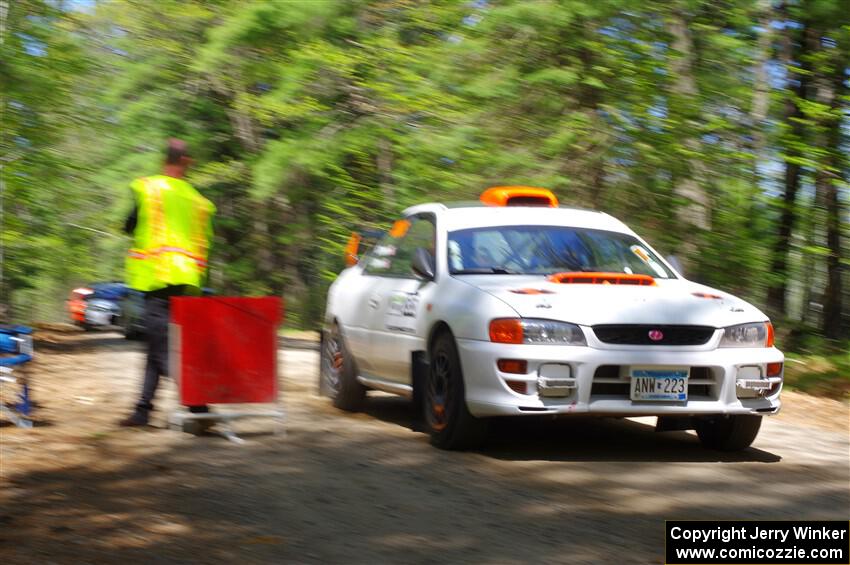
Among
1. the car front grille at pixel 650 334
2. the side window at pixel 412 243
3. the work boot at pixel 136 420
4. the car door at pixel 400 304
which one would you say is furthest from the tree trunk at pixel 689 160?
the work boot at pixel 136 420

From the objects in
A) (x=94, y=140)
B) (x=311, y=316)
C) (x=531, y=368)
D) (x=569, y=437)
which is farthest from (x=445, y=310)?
(x=311, y=316)

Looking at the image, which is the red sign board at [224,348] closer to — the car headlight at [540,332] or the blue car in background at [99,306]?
the car headlight at [540,332]

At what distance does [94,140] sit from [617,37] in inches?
430

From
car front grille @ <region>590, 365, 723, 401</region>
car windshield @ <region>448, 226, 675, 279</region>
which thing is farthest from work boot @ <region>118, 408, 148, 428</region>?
car front grille @ <region>590, 365, 723, 401</region>

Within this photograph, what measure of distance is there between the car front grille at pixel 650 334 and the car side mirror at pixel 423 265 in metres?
1.56

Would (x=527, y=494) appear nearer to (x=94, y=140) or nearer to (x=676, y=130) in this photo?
(x=676, y=130)

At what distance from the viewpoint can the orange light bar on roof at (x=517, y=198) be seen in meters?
10.4

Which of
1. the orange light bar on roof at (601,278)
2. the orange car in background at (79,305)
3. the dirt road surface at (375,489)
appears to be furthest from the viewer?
the orange car in background at (79,305)

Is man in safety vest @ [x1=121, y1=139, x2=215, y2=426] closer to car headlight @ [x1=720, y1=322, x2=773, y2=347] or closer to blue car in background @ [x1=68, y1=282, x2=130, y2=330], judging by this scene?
car headlight @ [x1=720, y1=322, x2=773, y2=347]

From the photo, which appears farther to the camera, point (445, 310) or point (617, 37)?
point (617, 37)

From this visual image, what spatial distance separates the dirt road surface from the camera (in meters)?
5.88

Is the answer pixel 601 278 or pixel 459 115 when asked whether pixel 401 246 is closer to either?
Answer: pixel 601 278

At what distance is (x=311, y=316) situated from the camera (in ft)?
92.5

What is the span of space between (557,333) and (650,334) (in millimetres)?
615
